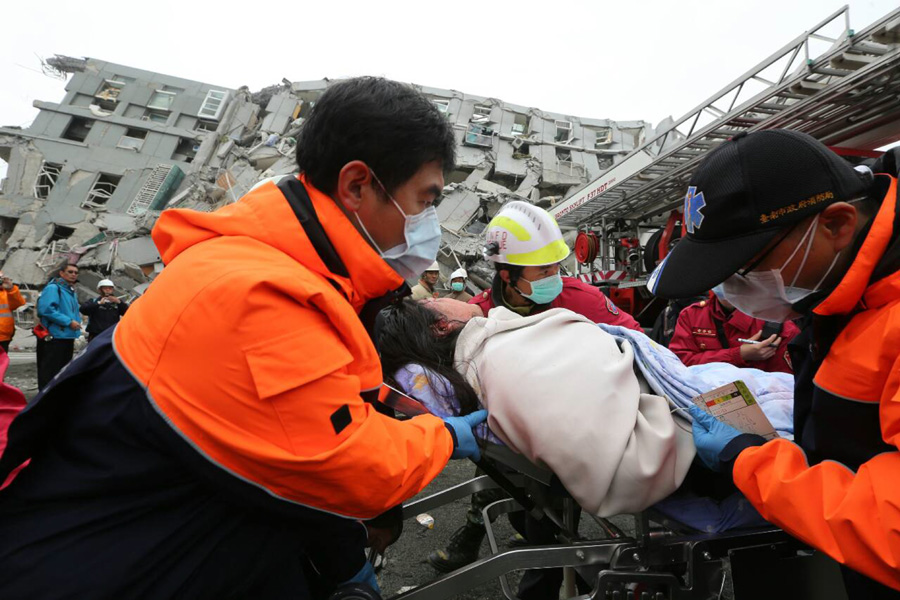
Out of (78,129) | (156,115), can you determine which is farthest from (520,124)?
(78,129)

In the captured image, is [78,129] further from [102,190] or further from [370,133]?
[370,133]

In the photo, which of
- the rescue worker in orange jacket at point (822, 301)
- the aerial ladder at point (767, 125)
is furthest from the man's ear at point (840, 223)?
the aerial ladder at point (767, 125)

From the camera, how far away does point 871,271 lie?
101 centimetres

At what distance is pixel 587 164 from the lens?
2319cm

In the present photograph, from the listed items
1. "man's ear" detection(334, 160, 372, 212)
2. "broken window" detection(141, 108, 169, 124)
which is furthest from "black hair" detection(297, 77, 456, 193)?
"broken window" detection(141, 108, 169, 124)

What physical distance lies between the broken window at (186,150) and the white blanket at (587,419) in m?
25.4

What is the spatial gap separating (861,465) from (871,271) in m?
0.40

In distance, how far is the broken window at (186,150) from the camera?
888 inches

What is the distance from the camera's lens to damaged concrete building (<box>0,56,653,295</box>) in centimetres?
1856

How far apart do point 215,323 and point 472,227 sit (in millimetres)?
18864

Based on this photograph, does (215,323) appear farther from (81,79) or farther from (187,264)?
(81,79)

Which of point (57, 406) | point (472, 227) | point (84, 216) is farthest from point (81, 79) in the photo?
point (57, 406)

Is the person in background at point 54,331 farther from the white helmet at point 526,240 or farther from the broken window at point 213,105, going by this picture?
the broken window at point 213,105

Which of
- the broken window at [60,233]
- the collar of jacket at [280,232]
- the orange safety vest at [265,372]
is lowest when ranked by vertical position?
the broken window at [60,233]
